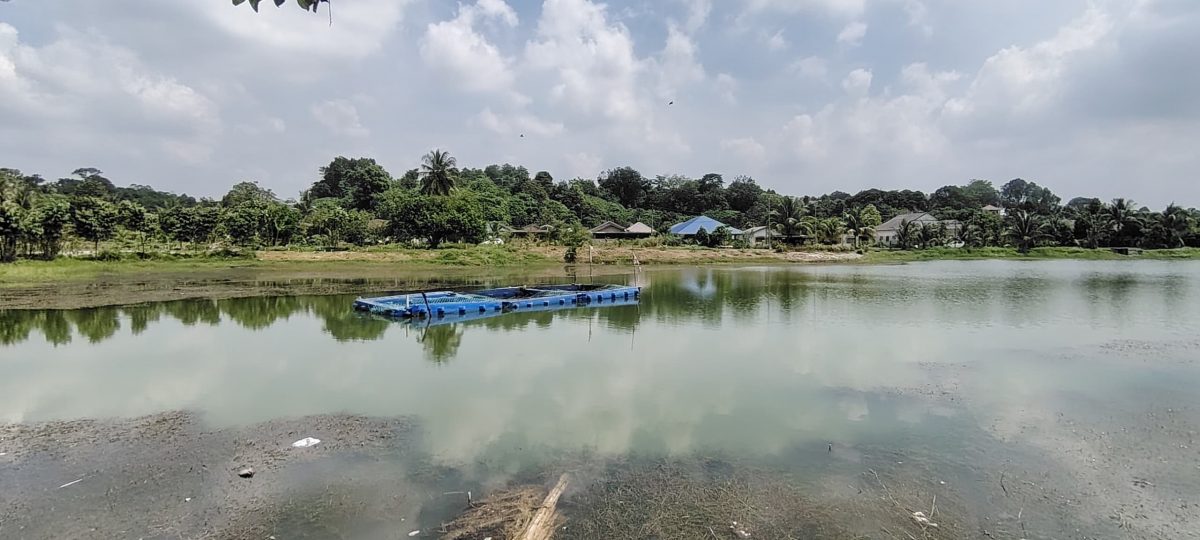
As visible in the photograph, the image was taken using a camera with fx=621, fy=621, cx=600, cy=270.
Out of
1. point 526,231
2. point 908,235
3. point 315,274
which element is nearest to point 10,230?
point 315,274

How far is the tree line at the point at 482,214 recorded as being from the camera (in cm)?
3984

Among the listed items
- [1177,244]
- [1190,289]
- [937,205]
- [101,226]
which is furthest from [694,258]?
[937,205]

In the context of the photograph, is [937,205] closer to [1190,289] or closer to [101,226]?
[1190,289]

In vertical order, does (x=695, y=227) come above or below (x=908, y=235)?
above

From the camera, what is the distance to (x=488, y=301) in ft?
68.0

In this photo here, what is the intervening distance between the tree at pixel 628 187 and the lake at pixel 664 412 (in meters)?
83.2

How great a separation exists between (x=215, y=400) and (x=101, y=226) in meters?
35.1

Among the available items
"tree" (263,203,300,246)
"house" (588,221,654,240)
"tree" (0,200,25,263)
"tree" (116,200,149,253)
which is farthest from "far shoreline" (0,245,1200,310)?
"house" (588,221,654,240)

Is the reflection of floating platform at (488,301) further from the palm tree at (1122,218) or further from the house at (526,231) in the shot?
the palm tree at (1122,218)

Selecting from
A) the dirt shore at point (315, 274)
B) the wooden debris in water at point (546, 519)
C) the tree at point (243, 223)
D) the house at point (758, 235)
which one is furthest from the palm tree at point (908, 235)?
the wooden debris in water at point (546, 519)

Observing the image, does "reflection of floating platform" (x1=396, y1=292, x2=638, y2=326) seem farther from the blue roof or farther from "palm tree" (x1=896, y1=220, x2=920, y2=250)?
"palm tree" (x1=896, y1=220, x2=920, y2=250)

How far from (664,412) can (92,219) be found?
3958cm

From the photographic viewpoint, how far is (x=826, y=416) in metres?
9.01

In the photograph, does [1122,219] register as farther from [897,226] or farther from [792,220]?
[792,220]
